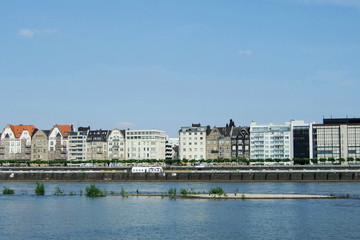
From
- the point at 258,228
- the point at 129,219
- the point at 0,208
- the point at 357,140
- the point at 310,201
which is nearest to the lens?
the point at 258,228

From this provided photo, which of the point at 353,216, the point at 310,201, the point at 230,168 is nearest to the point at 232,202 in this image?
the point at 310,201

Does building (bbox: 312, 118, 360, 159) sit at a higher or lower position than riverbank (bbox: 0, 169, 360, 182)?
higher

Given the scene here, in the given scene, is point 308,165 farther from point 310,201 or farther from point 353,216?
point 353,216

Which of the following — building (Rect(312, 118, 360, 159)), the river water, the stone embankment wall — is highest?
building (Rect(312, 118, 360, 159))

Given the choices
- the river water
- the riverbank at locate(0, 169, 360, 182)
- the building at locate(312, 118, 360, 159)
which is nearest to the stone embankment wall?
the riverbank at locate(0, 169, 360, 182)

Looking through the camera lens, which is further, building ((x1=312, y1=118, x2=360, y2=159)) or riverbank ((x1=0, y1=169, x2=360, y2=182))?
building ((x1=312, y1=118, x2=360, y2=159))

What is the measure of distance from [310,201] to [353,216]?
54.9 feet

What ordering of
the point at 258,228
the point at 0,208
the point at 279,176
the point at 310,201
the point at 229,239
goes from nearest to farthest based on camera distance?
the point at 229,239
the point at 258,228
the point at 0,208
the point at 310,201
the point at 279,176

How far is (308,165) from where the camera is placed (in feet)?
593

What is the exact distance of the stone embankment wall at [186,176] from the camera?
149 meters

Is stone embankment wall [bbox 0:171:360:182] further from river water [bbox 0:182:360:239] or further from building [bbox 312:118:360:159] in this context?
river water [bbox 0:182:360:239]

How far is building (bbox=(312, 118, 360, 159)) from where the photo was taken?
191250 millimetres

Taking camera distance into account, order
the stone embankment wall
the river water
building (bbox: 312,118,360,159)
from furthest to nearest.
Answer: building (bbox: 312,118,360,159), the stone embankment wall, the river water

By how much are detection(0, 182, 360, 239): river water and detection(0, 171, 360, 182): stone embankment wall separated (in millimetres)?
59714
